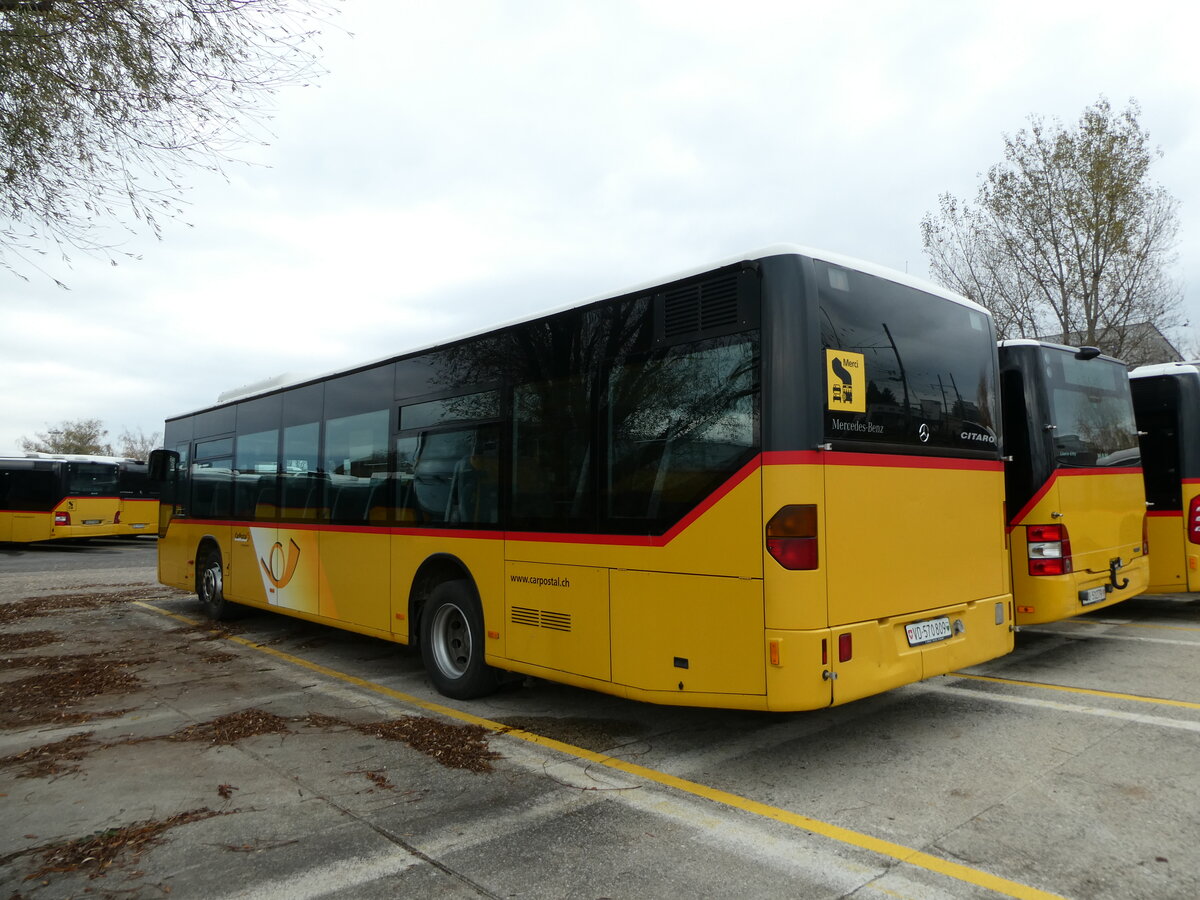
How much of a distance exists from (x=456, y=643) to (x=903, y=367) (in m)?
4.14

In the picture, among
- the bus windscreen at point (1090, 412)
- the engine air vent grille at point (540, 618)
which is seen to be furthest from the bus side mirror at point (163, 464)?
the bus windscreen at point (1090, 412)

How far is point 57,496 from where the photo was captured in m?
25.6

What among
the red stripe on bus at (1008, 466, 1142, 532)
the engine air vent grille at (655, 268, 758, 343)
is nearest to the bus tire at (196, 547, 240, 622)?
the engine air vent grille at (655, 268, 758, 343)

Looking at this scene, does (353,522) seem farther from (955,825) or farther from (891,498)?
(955,825)

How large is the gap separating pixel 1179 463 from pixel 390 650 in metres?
9.49

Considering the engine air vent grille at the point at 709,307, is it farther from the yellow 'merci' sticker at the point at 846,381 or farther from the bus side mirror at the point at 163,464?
the bus side mirror at the point at 163,464

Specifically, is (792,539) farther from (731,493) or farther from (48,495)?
(48,495)

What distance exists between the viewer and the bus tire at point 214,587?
10.8 m

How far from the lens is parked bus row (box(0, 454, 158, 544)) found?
2552cm

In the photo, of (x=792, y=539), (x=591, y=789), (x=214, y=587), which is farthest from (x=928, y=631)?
(x=214, y=587)

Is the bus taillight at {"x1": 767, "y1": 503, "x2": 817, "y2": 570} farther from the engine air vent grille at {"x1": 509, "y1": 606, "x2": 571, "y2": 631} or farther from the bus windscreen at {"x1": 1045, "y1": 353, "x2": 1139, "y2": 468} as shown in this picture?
the bus windscreen at {"x1": 1045, "y1": 353, "x2": 1139, "y2": 468}

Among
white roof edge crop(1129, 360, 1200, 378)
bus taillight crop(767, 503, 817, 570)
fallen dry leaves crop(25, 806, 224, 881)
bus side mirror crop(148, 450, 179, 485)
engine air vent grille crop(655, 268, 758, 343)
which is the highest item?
white roof edge crop(1129, 360, 1200, 378)

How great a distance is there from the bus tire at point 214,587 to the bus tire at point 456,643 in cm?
535

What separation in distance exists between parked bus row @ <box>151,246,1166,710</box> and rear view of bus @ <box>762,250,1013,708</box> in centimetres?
2
